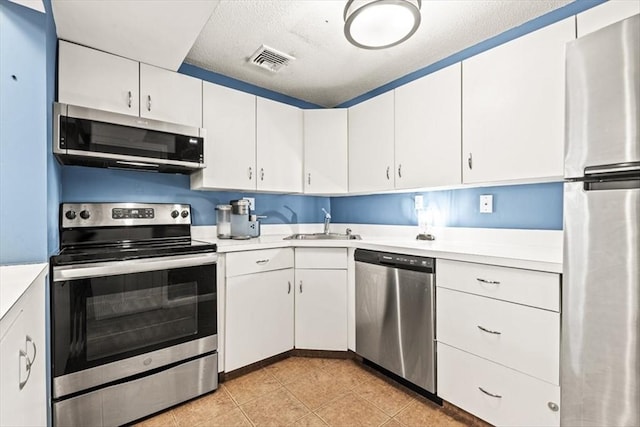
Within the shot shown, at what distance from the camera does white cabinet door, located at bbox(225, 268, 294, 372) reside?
2.04 metres

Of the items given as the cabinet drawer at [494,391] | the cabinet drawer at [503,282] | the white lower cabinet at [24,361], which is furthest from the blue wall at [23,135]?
the cabinet drawer at [494,391]

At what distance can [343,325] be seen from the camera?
2.31 metres

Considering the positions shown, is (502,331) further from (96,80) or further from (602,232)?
(96,80)

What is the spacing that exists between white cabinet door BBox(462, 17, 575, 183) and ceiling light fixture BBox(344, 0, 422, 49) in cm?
61

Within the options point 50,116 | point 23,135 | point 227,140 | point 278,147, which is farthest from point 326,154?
point 23,135

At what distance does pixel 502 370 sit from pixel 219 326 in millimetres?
1636

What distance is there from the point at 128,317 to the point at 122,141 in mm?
1012

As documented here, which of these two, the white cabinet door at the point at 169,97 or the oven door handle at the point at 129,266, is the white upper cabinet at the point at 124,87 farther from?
the oven door handle at the point at 129,266

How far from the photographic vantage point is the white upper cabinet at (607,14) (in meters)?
1.27

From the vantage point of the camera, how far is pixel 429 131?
6.91 ft

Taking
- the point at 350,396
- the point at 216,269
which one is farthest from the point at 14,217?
the point at 350,396

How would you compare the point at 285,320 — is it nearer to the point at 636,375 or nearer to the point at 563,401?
the point at 563,401

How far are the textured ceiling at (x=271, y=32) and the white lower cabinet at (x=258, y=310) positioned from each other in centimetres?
138

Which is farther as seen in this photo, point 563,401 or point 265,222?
point 265,222
